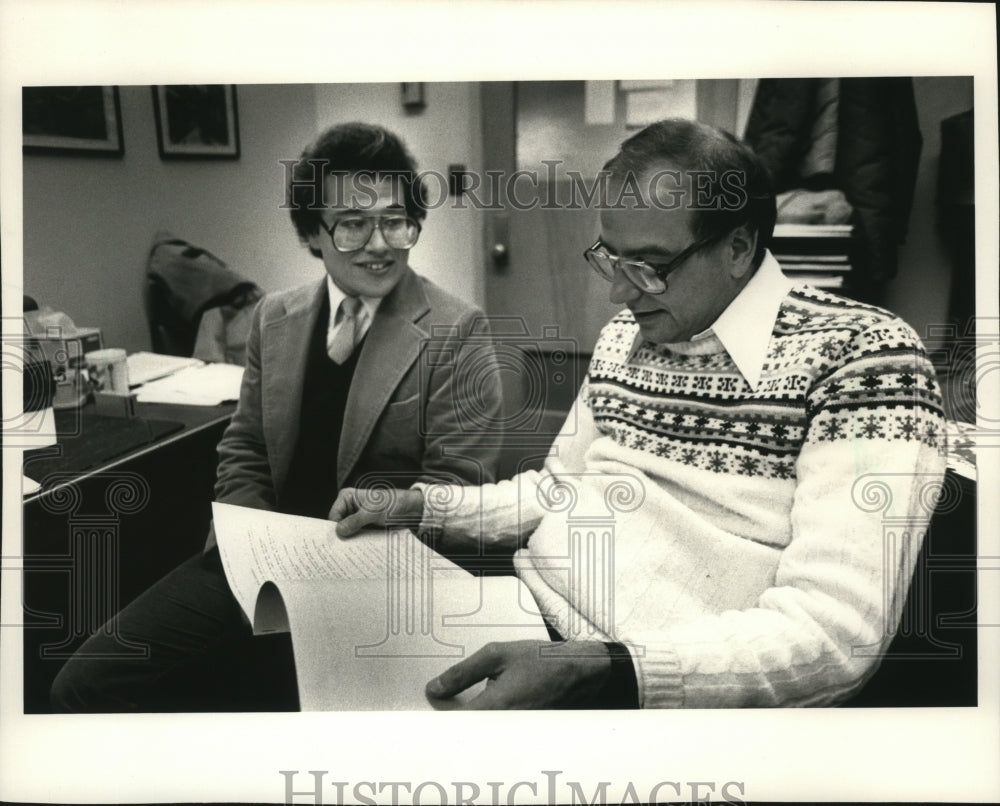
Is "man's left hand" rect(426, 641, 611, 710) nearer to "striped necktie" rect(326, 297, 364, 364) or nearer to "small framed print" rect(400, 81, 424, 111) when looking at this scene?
"striped necktie" rect(326, 297, 364, 364)

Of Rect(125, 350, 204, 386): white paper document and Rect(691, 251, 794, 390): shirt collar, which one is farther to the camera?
Rect(125, 350, 204, 386): white paper document

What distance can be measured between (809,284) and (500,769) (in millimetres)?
809

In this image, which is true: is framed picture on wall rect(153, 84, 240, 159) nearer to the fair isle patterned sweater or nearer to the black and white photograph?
the black and white photograph

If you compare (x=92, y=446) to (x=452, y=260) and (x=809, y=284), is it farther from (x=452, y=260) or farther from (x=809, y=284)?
(x=809, y=284)

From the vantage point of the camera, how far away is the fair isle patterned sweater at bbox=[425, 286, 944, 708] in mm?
1125

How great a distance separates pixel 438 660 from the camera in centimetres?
123

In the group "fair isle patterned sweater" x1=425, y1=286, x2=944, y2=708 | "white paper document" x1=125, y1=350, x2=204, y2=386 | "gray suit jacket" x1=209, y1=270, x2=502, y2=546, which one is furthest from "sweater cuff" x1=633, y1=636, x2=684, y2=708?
"white paper document" x1=125, y1=350, x2=204, y2=386

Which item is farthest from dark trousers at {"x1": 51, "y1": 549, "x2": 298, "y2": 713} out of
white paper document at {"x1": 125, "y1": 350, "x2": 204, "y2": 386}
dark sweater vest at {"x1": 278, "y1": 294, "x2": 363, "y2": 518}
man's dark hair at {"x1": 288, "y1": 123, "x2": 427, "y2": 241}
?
man's dark hair at {"x1": 288, "y1": 123, "x2": 427, "y2": 241}

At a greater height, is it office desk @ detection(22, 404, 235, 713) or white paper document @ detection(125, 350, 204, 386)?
white paper document @ detection(125, 350, 204, 386)

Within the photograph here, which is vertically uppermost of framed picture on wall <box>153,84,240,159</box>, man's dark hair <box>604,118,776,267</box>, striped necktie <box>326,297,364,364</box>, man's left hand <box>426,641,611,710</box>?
framed picture on wall <box>153,84,240,159</box>

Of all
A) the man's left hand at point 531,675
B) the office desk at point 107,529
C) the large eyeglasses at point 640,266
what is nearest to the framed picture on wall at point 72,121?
the office desk at point 107,529

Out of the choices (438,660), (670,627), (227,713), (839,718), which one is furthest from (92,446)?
(839,718)

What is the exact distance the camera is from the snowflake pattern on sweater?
1114 mm

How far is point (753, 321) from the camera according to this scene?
114 centimetres
